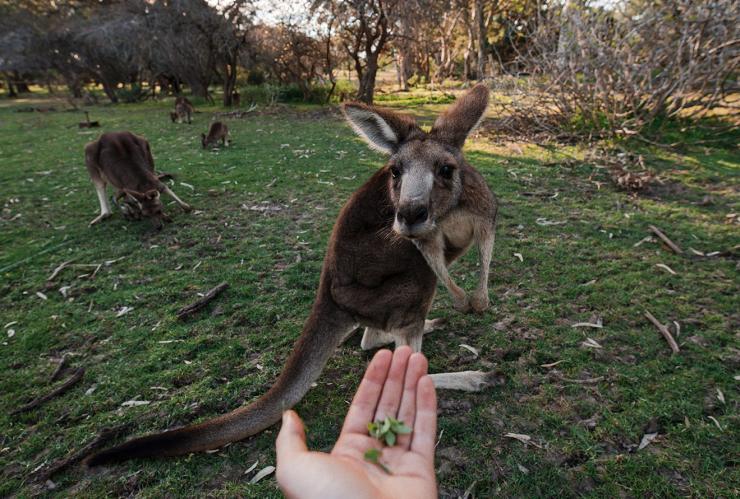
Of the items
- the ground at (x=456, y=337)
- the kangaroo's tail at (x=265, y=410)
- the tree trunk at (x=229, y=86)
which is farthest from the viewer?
the tree trunk at (x=229, y=86)

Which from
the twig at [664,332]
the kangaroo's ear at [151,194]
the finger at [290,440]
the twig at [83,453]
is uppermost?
the kangaroo's ear at [151,194]

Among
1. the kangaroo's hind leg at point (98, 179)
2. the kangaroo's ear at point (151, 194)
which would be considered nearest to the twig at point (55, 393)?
the kangaroo's ear at point (151, 194)

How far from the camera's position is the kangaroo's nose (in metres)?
1.81

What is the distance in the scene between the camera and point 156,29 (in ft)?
48.7

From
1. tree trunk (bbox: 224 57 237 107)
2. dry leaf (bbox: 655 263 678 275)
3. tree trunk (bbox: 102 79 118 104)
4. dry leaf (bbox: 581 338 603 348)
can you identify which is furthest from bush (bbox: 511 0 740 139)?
tree trunk (bbox: 102 79 118 104)

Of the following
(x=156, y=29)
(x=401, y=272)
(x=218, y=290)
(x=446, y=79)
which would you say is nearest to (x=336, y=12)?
(x=156, y=29)

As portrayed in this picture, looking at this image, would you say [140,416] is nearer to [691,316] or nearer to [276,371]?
[276,371]

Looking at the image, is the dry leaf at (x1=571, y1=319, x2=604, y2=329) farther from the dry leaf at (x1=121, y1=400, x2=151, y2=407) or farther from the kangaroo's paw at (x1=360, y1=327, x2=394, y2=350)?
the dry leaf at (x1=121, y1=400, x2=151, y2=407)

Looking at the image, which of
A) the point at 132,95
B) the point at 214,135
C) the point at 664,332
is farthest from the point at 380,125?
the point at 132,95

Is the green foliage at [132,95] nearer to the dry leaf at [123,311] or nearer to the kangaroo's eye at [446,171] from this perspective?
the dry leaf at [123,311]

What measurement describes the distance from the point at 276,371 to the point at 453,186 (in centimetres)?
150

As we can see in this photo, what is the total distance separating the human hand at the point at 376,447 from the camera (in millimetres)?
1172

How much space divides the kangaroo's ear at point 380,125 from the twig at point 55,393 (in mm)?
2248

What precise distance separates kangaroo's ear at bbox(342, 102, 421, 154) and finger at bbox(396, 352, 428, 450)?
1159 millimetres
